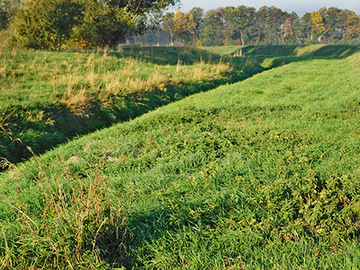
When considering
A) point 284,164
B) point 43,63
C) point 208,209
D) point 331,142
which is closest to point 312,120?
point 331,142

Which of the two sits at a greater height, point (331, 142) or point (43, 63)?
point (43, 63)

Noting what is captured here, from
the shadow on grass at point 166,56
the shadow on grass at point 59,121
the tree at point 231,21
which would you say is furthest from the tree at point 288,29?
the shadow on grass at point 59,121

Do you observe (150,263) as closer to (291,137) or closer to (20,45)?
(291,137)

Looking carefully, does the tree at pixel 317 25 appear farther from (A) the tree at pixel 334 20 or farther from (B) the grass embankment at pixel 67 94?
(B) the grass embankment at pixel 67 94

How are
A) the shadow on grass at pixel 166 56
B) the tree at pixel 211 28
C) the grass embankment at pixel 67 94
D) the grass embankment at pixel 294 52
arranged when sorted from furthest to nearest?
the tree at pixel 211 28 < the grass embankment at pixel 294 52 < the shadow on grass at pixel 166 56 < the grass embankment at pixel 67 94

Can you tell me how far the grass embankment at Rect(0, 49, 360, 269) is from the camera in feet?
9.27

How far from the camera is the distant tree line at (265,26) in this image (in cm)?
8869

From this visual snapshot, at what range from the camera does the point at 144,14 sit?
102 ft

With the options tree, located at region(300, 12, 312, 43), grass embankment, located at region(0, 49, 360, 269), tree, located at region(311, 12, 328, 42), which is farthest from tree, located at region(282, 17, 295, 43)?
grass embankment, located at region(0, 49, 360, 269)

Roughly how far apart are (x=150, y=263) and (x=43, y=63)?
46.5 feet

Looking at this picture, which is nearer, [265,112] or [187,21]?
[265,112]

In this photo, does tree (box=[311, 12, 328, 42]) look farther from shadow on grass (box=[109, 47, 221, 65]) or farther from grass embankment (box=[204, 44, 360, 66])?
A: shadow on grass (box=[109, 47, 221, 65])

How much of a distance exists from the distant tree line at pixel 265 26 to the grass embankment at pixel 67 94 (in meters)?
70.7

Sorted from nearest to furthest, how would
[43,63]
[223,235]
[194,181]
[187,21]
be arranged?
[223,235] → [194,181] → [43,63] → [187,21]
